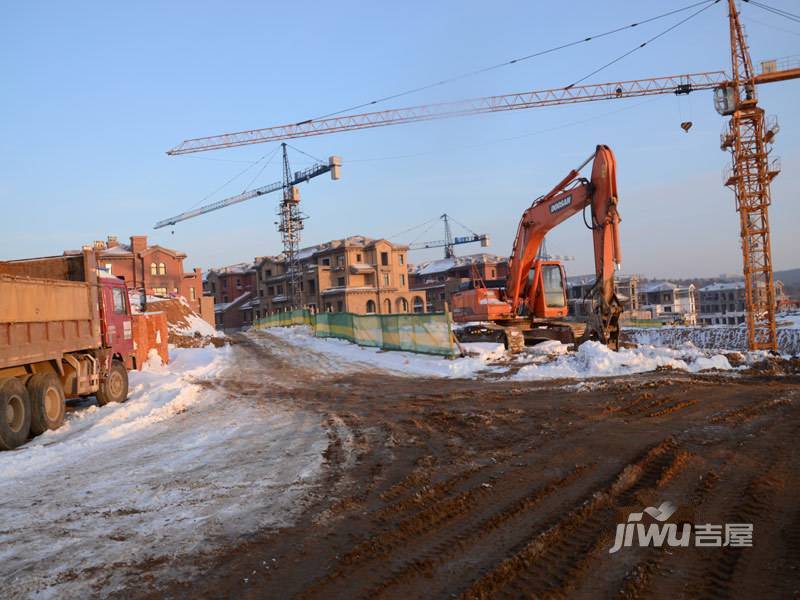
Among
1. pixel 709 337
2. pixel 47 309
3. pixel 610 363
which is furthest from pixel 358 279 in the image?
pixel 47 309

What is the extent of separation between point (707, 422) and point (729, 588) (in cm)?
564

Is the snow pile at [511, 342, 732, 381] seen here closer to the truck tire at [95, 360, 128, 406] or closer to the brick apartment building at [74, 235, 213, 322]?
the truck tire at [95, 360, 128, 406]

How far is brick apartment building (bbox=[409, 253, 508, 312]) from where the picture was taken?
296 feet

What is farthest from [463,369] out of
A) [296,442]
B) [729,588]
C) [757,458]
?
[729,588]

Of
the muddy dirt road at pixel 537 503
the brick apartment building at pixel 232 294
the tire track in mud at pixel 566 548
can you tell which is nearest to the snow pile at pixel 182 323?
the muddy dirt road at pixel 537 503

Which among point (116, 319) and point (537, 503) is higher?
point (116, 319)

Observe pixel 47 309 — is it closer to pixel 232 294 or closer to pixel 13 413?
pixel 13 413

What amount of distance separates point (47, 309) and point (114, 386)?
332 cm

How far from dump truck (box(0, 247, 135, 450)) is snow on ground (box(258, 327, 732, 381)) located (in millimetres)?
8784

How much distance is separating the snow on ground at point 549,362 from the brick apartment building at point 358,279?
52679mm

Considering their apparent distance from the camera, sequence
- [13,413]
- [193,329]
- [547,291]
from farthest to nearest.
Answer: [193,329], [547,291], [13,413]

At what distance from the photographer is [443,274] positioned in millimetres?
96312

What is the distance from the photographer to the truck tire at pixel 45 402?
35.4 feet

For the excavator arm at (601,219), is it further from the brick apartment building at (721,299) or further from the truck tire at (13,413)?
the brick apartment building at (721,299)
